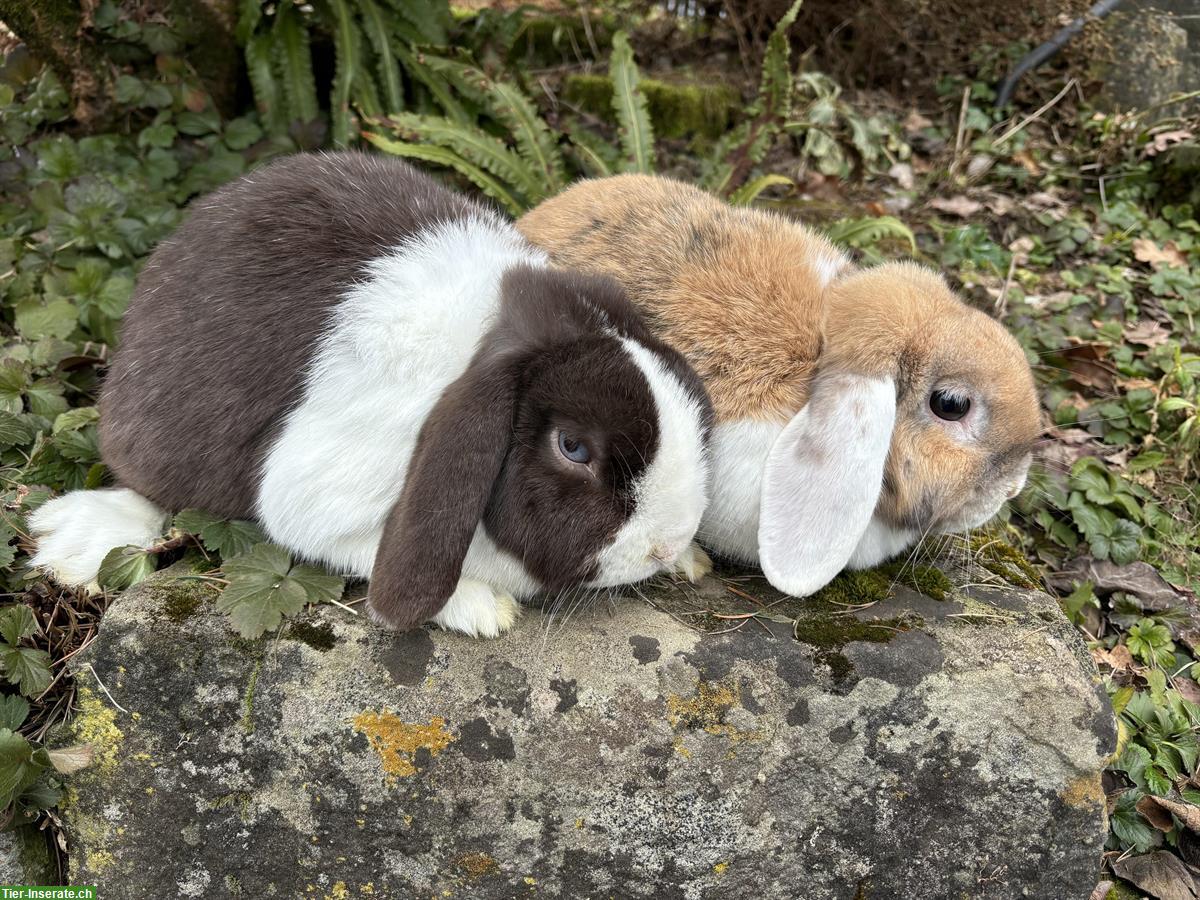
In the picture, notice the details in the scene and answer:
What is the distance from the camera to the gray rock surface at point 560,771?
2.92 m

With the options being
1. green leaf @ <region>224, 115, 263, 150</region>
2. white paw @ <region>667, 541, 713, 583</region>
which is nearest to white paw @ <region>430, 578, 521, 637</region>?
white paw @ <region>667, 541, 713, 583</region>

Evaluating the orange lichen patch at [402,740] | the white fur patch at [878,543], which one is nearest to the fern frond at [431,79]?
the white fur patch at [878,543]

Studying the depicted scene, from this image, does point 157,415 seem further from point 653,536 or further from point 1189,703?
point 1189,703

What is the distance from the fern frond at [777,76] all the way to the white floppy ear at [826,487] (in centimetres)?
336

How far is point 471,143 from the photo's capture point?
5.74 m

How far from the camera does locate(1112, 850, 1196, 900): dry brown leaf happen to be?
336cm

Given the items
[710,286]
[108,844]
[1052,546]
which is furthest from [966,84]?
[108,844]

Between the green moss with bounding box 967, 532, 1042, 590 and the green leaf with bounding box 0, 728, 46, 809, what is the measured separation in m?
3.28

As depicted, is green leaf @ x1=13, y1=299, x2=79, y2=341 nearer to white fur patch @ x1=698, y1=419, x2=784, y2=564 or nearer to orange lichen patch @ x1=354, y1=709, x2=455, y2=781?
orange lichen patch @ x1=354, y1=709, x2=455, y2=781

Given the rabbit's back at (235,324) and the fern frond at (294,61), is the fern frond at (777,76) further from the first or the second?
the rabbit's back at (235,324)

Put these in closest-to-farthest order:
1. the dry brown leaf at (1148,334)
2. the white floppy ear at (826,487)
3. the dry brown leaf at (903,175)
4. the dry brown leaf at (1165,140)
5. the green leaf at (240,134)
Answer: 1. the white floppy ear at (826,487)
2. the dry brown leaf at (1148,334)
3. the green leaf at (240,134)
4. the dry brown leaf at (1165,140)
5. the dry brown leaf at (903,175)

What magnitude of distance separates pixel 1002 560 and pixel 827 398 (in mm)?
1241

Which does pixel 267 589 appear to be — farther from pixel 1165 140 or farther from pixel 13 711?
pixel 1165 140

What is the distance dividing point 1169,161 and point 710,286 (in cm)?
499
